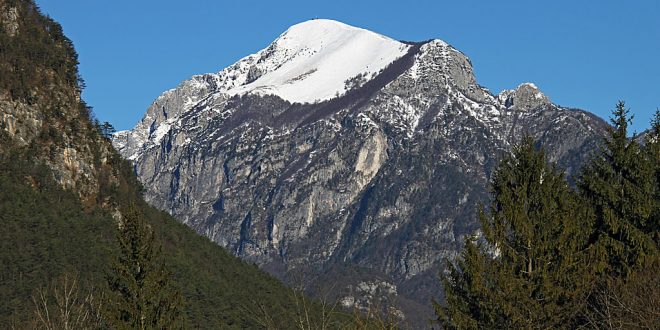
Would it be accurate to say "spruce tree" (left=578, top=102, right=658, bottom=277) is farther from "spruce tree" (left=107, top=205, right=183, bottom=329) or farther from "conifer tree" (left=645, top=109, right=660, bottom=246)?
"spruce tree" (left=107, top=205, right=183, bottom=329)

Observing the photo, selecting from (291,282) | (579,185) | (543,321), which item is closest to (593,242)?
(579,185)

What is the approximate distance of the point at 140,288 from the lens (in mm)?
72375

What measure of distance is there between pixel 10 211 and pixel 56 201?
13.2 m

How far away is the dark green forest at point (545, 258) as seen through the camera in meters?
57.8

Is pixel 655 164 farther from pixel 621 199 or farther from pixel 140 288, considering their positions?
pixel 140 288

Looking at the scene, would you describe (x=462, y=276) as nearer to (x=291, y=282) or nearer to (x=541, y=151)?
(x=541, y=151)

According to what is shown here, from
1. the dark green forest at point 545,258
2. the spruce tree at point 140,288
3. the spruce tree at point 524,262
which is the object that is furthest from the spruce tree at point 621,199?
the spruce tree at point 140,288

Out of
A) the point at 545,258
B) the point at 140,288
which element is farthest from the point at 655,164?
the point at 140,288

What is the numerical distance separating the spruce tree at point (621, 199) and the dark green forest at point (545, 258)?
84 mm

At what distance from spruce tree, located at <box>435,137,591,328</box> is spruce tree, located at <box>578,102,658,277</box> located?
3017 mm

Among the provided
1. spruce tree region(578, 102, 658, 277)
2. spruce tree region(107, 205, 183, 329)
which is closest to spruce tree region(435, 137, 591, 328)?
spruce tree region(578, 102, 658, 277)

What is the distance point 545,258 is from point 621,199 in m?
10.3

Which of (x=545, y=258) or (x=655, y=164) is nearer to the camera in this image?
(x=545, y=258)

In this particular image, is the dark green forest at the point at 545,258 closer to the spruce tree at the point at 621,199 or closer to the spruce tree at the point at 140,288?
the spruce tree at the point at 621,199
